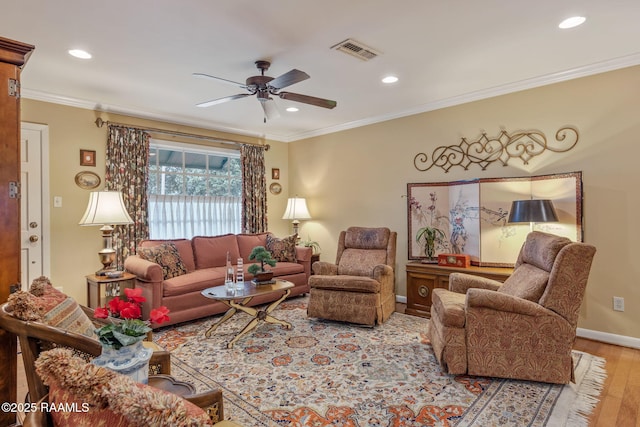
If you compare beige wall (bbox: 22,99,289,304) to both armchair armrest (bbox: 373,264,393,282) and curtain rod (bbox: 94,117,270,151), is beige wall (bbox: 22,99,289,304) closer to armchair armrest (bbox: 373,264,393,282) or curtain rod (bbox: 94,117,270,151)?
curtain rod (bbox: 94,117,270,151)

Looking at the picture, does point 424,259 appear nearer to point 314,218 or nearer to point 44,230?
point 314,218

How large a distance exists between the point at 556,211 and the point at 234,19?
3.48 metres

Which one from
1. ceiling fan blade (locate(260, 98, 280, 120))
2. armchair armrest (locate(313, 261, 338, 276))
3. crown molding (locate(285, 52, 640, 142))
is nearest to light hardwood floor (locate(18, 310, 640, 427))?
armchair armrest (locate(313, 261, 338, 276))

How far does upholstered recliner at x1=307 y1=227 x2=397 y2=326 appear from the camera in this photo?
3631 millimetres

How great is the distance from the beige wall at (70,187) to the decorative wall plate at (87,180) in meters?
0.05

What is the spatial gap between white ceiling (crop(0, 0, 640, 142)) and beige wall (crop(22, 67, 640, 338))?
0.72 feet

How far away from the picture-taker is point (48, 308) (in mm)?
1444

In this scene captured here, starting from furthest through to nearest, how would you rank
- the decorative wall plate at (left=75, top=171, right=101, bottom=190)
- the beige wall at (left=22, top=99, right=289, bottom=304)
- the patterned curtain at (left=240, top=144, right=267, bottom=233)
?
1. the patterned curtain at (left=240, top=144, right=267, bottom=233)
2. the decorative wall plate at (left=75, top=171, right=101, bottom=190)
3. the beige wall at (left=22, top=99, right=289, bottom=304)

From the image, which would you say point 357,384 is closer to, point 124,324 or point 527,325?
point 527,325

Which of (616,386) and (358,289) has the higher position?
(358,289)

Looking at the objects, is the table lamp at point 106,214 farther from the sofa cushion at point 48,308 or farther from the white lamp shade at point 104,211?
the sofa cushion at point 48,308

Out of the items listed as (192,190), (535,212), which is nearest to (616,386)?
(535,212)

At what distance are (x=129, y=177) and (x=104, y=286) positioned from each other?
5.01ft

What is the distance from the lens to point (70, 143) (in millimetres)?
4141
